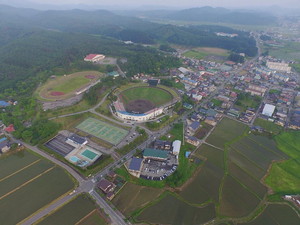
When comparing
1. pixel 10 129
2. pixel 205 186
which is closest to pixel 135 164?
pixel 205 186

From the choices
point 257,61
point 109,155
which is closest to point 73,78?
point 109,155

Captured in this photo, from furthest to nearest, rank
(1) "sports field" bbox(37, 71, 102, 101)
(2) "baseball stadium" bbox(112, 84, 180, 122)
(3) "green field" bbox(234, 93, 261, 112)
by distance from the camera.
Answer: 1. (1) "sports field" bbox(37, 71, 102, 101)
2. (3) "green field" bbox(234, 93, 261, 112)
3. (2) "baseball stadium" bbox(112, 84, 180, 122)

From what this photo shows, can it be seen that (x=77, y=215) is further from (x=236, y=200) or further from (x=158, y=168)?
(x=236, y=200)

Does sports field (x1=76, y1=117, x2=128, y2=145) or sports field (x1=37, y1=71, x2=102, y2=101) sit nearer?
sports field (x1=76, y1=117, x2=128, y2=145)

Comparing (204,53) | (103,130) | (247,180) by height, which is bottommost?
(204,53)

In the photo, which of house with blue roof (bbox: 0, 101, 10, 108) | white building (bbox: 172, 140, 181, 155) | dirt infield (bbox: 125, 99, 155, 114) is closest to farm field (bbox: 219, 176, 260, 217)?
white building (bbox: 172, 140, 181, 155)

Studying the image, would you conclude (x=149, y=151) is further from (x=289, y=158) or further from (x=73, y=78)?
(x=73, y=78)

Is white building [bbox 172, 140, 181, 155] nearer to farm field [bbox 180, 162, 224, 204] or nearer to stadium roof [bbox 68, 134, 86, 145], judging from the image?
farm field [bbox 180, 162, 224, 204]
